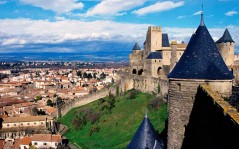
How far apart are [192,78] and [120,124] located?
75.0 feet

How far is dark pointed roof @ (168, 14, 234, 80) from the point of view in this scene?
919 cm

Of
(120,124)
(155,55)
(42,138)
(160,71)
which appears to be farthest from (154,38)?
(42,138)

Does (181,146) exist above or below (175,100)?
below

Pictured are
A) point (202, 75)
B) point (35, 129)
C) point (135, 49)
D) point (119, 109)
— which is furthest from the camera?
point (35, 129)

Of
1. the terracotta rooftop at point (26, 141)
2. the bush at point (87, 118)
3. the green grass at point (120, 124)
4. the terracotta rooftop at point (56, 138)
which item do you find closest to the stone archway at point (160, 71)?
the green grass at point (120, 124)

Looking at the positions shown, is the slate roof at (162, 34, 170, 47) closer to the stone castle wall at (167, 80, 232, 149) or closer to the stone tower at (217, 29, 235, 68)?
the stone tower at (217, 29, 235, 68)

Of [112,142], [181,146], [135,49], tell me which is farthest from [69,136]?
[181,146]

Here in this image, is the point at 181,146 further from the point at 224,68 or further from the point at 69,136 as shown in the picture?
the point at 69,136

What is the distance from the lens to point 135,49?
4300cm

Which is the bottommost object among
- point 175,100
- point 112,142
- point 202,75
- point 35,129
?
point 35,129

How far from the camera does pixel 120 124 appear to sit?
3156cm

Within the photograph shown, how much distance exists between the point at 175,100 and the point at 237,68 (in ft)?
82.8

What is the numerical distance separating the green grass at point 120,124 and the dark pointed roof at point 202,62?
14753mm

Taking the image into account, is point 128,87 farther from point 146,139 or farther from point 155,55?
point 146,139
